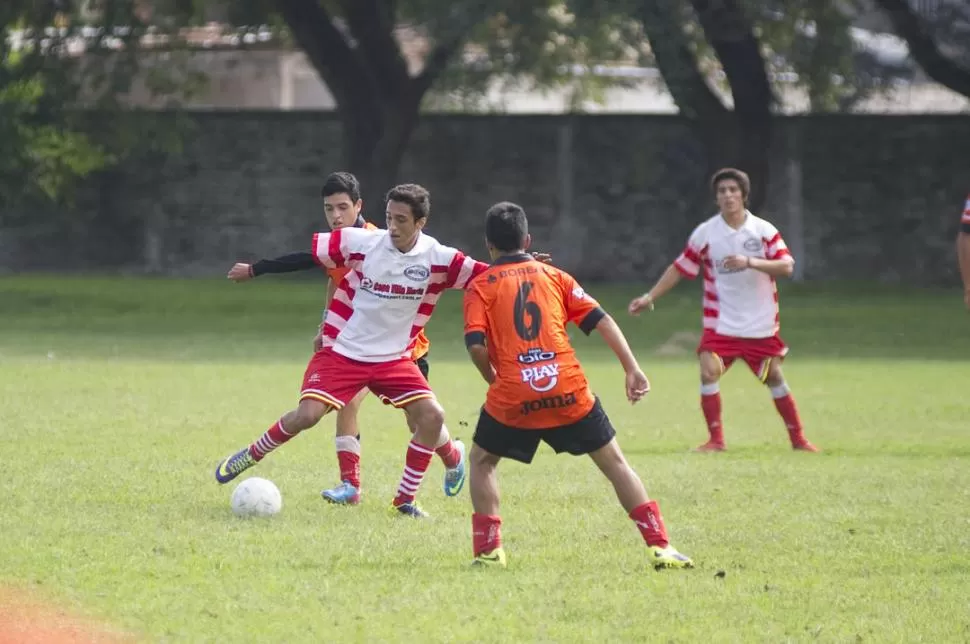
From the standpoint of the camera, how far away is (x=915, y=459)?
1104cm

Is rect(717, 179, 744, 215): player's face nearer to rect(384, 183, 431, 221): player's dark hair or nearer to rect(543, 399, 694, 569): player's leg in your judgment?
rect(384, 183, 431, 221): player's dark hair

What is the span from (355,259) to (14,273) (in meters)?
22.7

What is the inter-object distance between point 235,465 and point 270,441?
256 millimetres

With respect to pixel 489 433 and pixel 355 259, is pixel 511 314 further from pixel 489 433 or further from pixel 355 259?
pixel 355 259

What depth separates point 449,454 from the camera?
9.02 m

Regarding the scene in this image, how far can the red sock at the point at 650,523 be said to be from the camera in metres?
6.97

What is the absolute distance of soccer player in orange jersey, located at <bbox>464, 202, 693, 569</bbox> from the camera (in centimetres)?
693

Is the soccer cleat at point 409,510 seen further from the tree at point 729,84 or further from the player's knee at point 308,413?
the tree at point 729,84

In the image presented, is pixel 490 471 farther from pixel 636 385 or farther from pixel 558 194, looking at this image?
pixel 558 194

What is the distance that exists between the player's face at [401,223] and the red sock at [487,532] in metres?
1.65

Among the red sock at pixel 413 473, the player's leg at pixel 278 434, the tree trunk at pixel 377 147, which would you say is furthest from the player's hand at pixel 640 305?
the tree trunk at pixel 377 147

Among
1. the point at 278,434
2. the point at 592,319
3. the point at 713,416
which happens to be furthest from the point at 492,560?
the point at 713,416

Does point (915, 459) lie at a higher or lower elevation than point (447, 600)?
lower

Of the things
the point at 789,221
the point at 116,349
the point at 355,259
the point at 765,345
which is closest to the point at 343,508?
the point at 355,259
